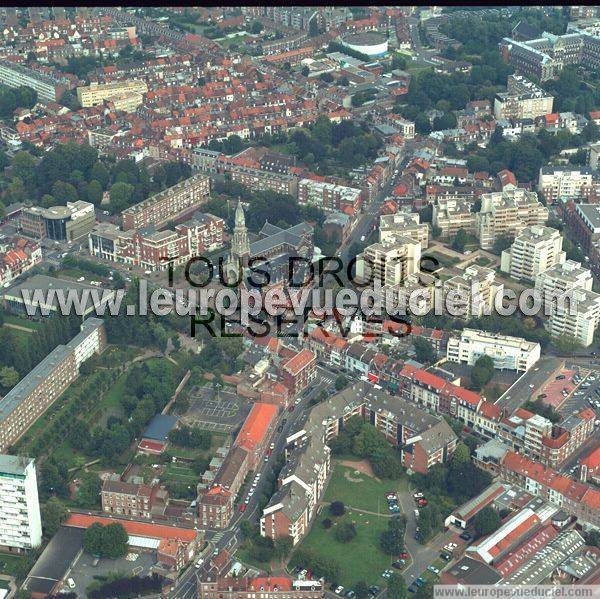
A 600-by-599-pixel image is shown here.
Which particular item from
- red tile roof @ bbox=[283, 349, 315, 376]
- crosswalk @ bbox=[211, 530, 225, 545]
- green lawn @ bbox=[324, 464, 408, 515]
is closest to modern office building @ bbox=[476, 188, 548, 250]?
red tile roof @ bbox=[283, 349, 315, 376]

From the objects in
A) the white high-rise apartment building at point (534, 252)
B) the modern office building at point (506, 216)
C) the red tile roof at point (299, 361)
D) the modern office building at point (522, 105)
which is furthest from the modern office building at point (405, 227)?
the modern office building at point (522, 105)

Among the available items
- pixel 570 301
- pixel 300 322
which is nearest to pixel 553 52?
pixel 570 301

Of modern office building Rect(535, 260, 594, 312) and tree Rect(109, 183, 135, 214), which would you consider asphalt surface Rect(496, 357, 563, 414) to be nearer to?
modern office building Rect(535, 260, 594, 312)

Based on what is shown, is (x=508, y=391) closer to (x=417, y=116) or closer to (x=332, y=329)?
(x=332, y=329)

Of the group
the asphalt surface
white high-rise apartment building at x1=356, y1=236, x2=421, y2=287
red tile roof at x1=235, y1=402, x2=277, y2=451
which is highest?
white high-rise apartment building at x1=356, y1=236, x2=421, y2=287

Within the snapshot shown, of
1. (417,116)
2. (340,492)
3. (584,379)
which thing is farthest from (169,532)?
(417,116)

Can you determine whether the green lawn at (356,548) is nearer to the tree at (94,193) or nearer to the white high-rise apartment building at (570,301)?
the white high-rise apartment building at (570,301)
